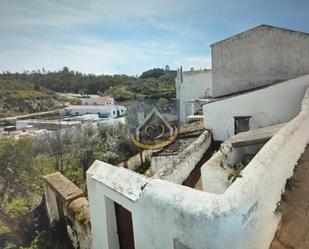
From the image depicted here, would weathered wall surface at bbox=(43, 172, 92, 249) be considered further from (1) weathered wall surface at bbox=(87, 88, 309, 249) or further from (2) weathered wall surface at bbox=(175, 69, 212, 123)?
(2) weathered wall surface at bbox=(175, 69, 212, 123)

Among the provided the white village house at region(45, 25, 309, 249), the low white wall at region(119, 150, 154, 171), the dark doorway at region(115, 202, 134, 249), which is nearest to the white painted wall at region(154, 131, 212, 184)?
the white village house at region(45, 25, 309, 249)

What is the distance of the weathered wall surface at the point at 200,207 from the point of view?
268 cm

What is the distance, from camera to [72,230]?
725 cm

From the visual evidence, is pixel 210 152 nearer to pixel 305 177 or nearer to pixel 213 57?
pixel 305 177

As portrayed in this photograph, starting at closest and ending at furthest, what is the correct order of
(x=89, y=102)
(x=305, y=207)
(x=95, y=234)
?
(x=305, y=207) < (x=95, y=234) < (x=89, y=102)

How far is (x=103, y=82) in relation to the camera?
310ft

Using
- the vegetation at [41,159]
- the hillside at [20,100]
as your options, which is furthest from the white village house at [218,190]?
the hillside at [20,100]

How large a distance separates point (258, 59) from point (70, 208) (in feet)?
38.8

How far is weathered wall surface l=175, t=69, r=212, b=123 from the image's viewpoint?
30391mm

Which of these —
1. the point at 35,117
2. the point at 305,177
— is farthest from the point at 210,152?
the point at 35,117

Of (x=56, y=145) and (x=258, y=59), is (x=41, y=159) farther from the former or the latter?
(x=258, y=59)

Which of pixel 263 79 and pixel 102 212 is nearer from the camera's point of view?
pixel 102 212

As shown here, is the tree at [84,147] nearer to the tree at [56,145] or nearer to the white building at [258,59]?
the tree at [56,145]

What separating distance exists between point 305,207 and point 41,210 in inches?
364
